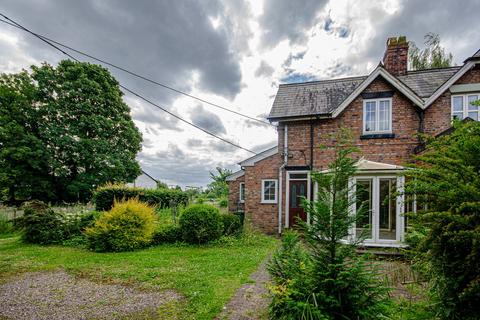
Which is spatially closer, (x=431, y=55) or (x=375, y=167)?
(x=375, y=167)

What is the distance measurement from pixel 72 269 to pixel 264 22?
1175 cm

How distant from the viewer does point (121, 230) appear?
8.25m

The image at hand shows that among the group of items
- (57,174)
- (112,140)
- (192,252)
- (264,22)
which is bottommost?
(192,252)

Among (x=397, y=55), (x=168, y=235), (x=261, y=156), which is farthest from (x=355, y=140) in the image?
(x=168, y=235)

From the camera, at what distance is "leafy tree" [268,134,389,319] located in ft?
9.06

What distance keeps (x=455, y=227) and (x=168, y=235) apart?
9.07m

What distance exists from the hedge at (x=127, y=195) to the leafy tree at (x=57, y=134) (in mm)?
6046

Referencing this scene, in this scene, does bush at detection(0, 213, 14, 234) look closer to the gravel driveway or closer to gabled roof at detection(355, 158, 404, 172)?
the gravel driveway

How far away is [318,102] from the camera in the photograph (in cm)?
1142

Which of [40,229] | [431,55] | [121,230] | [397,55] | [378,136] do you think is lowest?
[40,229]

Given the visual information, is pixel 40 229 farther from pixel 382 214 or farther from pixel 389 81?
pixel 389 81

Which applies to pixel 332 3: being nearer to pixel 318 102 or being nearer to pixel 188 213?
pixel 318 102

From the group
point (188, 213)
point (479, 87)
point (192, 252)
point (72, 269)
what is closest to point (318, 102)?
point (479, 87)

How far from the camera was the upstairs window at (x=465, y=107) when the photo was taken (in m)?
9.05
